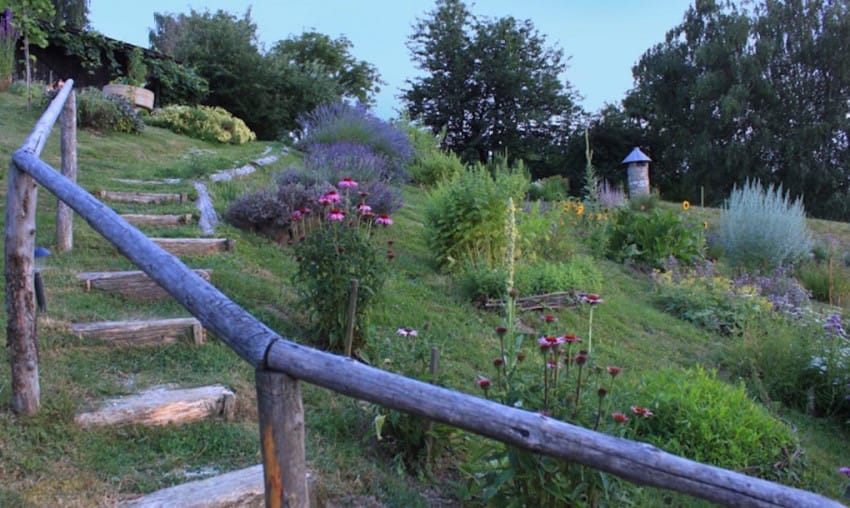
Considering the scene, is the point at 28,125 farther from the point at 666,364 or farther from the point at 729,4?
the point at 729,4

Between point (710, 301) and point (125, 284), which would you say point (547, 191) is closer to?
point (710, 301)

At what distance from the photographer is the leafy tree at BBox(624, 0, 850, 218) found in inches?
826

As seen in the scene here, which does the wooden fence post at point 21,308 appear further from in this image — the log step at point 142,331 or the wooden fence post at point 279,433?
the wooden fence post at point 279,433

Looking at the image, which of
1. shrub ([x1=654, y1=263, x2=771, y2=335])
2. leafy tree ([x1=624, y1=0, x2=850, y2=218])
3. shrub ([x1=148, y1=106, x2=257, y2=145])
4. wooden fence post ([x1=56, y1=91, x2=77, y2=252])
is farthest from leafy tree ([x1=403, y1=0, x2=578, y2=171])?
wooden fence post ([x1=56, y1=91, x2=77, y2=252])

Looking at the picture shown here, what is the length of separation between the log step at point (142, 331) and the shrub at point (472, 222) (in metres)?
2.66

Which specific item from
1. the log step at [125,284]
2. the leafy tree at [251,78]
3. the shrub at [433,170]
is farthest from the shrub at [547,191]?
the log step at [125,284]

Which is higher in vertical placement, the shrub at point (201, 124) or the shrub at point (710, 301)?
the shrub at point (201, 124)

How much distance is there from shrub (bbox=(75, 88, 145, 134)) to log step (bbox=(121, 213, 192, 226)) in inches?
205

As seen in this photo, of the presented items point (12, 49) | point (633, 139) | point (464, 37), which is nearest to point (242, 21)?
point (12, 49)

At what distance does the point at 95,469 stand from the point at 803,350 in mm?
4379

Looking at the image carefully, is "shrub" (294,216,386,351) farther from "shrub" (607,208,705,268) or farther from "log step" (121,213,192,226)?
"shrub" (607,208,705,268)

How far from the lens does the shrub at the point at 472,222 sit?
17.9 feet

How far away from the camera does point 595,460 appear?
1004mm

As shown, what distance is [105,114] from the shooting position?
375 inches
